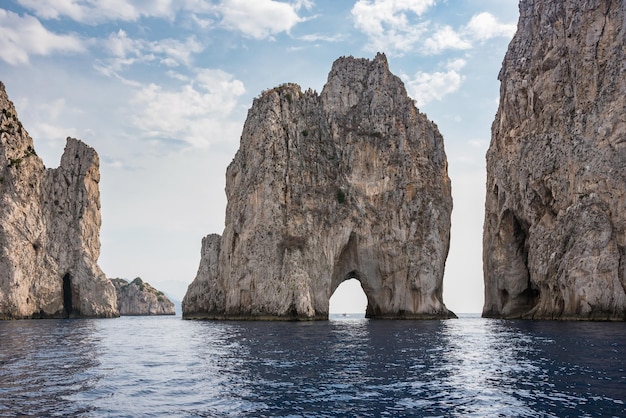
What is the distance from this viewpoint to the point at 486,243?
317 feet

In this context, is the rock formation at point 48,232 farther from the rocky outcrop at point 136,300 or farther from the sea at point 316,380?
the rocky outcrop at point 136,300

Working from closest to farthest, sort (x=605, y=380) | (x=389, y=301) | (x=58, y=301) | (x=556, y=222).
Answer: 1. (x=605, y=380)
2. (x=556, y=222)
3. (x=389, y=301)
4. (x=58, y=301)

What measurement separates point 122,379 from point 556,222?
6631 cm

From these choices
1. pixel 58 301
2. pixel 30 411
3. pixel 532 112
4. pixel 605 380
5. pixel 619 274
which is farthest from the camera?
pixel 58 301

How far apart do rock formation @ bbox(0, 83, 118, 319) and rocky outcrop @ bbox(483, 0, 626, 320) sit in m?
78.4

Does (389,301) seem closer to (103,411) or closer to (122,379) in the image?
(122,379)

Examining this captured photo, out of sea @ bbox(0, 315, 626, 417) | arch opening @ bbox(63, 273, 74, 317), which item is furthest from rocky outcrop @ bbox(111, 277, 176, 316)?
sea @ bbox(0, 315, 626, 417)

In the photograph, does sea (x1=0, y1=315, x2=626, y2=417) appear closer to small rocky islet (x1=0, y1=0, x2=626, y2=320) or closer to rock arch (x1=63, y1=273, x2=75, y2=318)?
small rocky islet (x1=0, y1=0, x2=626, y2=320)

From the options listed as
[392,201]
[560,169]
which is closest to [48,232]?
[392,201]

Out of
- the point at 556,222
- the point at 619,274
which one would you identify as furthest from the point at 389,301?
the point at 619,274

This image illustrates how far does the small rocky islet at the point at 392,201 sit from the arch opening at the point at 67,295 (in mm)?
595

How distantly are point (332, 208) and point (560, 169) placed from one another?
34.2m

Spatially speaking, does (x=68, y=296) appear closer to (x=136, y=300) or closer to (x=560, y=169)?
(x=136, y=300)

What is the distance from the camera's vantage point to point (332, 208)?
88.2 metres
